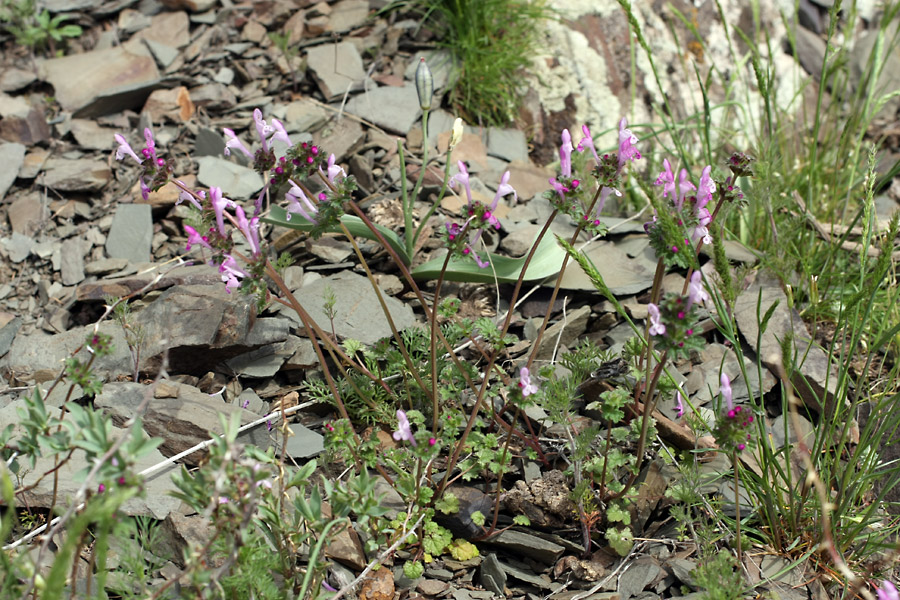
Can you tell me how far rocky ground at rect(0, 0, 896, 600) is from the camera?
223 cm

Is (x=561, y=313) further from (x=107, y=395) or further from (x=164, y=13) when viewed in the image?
(x=164, y=13)

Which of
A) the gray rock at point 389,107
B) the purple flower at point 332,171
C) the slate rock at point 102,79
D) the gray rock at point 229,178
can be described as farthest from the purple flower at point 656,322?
the slate rock at point 102,79

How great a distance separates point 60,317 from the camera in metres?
2.97

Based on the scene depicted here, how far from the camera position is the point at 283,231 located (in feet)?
10.7

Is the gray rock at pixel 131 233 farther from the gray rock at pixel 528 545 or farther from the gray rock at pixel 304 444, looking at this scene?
the gray rock at pixel 528 545

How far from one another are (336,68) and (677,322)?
2.79m

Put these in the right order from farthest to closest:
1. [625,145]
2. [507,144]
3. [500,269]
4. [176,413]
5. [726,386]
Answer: [507,144] < [500,269] < [176,413] < [625,145] < [726,386]

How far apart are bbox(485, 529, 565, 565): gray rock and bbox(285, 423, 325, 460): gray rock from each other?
604 millimetres

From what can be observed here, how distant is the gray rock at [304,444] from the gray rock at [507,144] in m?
1.91

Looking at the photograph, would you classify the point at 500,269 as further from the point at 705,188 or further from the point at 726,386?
the point at 726,386

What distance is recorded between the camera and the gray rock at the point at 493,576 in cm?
213

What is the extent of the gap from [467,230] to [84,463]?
1331 mm

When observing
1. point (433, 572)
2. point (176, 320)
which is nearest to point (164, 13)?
point (176, 320)

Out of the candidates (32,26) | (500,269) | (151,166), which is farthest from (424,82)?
(32,26)
